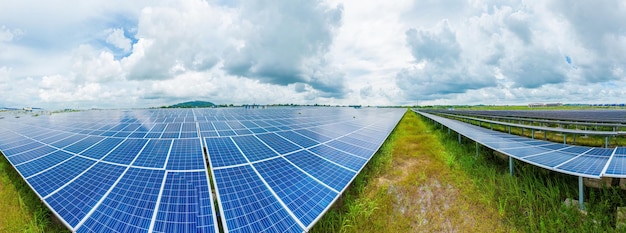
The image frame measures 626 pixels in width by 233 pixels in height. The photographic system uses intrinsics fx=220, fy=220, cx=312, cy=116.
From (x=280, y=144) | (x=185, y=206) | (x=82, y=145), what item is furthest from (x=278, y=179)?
(x=82, y=145)

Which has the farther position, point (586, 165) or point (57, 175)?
point (57, 175)

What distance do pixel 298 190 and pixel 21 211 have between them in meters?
8.39

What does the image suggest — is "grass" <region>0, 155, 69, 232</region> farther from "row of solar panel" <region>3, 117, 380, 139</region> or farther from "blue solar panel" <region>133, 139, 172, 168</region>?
"row of solar panel" <region>3, 117, 380, 139</region>

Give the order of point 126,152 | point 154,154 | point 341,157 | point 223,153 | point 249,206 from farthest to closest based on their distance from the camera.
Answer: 1. point 341,157
2. point 126,152
3. point 223,153
4. point 154,154
5. point 249,206

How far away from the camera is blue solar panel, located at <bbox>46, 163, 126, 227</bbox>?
468 cm

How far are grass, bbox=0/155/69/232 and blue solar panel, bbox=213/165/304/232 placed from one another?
4.20m

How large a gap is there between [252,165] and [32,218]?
6.13 meters

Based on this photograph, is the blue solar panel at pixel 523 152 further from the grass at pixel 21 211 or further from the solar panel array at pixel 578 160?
the grass at pixel 21 211

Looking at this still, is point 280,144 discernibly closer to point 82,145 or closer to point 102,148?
point 102,148

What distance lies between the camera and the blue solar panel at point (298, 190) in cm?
509

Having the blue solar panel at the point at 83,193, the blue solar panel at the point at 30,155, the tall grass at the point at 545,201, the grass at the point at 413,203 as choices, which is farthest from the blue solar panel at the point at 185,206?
the tall grass at the point at 545,201

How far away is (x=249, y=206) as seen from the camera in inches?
197

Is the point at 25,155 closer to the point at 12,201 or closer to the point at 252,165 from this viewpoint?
the point at 12,201

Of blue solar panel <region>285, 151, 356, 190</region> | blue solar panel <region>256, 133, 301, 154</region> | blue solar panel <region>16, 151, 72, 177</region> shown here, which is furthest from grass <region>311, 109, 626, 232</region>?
blue solar panel <region>16, 151, 72, 177</region>
